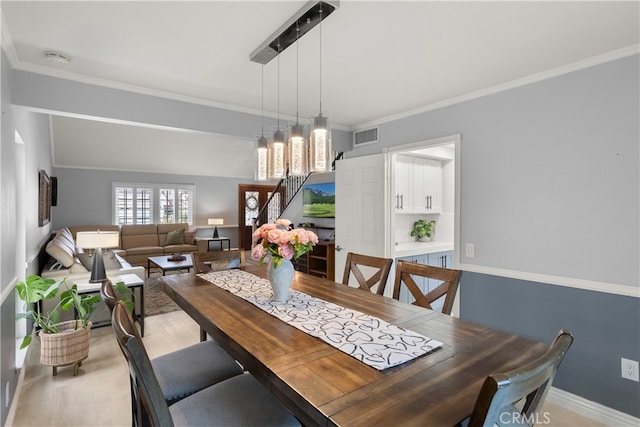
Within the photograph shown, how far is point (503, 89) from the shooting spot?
8.93 ft

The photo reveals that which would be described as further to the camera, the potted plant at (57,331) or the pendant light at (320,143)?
the potted plant at (57,331)

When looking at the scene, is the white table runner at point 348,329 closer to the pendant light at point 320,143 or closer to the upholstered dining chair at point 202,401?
the upholstered dining chair at point 202,401

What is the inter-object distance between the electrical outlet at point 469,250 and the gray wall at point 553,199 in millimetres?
36

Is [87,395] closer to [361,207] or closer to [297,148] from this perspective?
[297,148]

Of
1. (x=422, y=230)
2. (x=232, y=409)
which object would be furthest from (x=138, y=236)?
(x=232, y=409)

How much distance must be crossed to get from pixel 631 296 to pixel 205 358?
8.70ft

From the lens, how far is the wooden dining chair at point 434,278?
198 cm

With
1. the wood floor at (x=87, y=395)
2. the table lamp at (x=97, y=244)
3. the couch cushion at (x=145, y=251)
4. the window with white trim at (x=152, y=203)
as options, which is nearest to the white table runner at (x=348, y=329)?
the wood floor at (x=87, y=395)

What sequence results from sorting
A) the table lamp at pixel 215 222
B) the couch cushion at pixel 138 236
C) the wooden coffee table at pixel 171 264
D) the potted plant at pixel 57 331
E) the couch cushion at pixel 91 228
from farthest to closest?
the table lamp at pixel 215 222 → the couch cushion at pixel 138 236 → the couch cushion at pixel 91 228 → the wooden coffee table at pixel 171 264 → the potted plant at pixel 57 331

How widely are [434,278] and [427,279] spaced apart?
2.10 meters

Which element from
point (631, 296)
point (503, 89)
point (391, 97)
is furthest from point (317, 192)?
point (631, 296)

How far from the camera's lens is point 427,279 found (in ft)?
13.4

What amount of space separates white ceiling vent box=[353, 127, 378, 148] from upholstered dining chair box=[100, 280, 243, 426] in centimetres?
285

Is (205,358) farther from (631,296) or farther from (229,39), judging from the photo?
(631,296)
